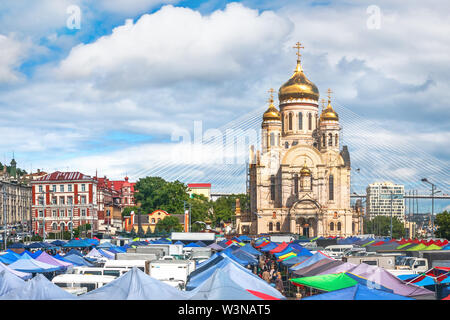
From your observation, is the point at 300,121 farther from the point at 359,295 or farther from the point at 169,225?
the point at 359,295

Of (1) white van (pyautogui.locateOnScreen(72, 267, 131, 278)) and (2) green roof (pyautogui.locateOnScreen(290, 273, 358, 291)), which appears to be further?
(1) white van (pyautogui.locateOnScreen(72, 267, 131, 278))

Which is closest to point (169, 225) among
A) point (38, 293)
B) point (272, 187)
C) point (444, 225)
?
point (272, 187)

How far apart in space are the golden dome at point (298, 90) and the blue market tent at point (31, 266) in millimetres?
81491

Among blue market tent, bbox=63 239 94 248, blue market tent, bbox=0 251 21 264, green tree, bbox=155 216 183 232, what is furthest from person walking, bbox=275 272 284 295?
green tree, bbox=155 216 183 232

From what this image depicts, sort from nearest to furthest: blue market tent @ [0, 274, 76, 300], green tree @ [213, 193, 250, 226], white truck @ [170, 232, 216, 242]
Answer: blue market tent @ [0, 274, 76, 300] → white truck @ [170, 232, 216, 242] → green tree @ [213, 193, 250, 226]

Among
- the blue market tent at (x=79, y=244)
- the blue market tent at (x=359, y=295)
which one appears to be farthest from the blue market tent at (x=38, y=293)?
the blue market tent at (x=79, y=244)

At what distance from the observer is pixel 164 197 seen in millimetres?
114438

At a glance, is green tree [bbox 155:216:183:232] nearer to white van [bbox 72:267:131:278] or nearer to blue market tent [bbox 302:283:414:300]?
white van [bbox 72:267:131:278]

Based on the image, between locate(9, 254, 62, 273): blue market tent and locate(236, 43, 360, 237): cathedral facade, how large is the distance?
7034 cm

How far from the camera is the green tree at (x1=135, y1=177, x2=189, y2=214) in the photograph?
113m

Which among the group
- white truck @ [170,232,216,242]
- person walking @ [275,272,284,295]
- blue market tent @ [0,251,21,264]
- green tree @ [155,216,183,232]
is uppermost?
blue market tent @ [0,251,21,264]
